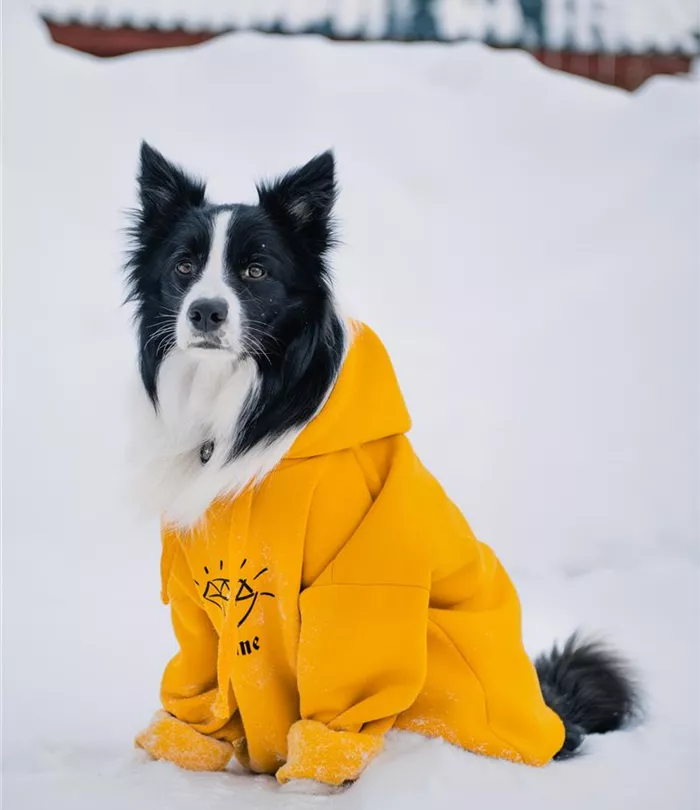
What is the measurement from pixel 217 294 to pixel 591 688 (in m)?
1.60

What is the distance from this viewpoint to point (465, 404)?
4188 millimetres

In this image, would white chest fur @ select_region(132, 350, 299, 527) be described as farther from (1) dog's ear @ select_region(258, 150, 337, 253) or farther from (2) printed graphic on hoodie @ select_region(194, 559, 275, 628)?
(1) dog's ear @ select_region(258, 150, 337, 253)

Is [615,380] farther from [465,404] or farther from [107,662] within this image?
[107,662]

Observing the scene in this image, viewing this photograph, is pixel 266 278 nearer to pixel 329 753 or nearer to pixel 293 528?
pixel 293 528

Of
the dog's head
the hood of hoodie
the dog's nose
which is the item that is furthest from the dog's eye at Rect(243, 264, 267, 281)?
the hood of hoodie

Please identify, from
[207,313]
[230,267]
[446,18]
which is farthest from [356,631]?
[446,18]

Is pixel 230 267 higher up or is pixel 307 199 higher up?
pixel 307 199

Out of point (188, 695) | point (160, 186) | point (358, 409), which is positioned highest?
point (160, 186)

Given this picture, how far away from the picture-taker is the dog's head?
206 cm

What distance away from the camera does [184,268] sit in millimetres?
2131

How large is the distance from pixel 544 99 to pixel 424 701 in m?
4.26

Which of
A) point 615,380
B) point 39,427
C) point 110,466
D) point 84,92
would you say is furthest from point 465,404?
point 84,92

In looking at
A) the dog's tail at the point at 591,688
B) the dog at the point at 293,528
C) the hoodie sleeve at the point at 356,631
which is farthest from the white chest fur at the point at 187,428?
the dog's tail at the point at 591,688

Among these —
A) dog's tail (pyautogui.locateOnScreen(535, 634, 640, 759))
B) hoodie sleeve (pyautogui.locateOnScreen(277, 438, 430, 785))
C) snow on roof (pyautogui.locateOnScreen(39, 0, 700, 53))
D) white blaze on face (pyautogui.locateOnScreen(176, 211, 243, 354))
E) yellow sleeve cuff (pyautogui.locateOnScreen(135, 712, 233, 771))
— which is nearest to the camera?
hoodie sleeve (pyautogui.locateOnScreen(277, 438, 430, 785))
